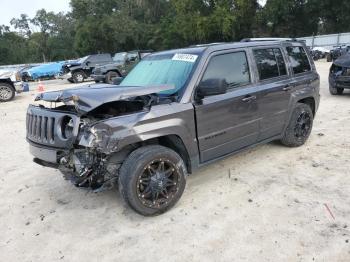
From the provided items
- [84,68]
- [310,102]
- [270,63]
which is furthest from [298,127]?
[84,68]

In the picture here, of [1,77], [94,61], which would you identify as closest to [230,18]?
[94,61]

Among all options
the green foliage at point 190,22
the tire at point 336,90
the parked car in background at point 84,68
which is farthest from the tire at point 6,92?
the green foliage at point 190,22

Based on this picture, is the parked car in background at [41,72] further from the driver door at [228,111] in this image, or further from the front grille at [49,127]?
the driver door at [228,111]

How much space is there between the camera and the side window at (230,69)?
4.62 metres

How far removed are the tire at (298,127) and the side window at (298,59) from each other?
1.92 feet

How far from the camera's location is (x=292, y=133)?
5.96 m

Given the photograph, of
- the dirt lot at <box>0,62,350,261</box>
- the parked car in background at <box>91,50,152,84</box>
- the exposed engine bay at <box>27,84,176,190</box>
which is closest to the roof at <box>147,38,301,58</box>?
the exposed engine bay at <box>27,84,176,190</box>

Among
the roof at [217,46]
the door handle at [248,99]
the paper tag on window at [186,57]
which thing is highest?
the roof at [217,46]

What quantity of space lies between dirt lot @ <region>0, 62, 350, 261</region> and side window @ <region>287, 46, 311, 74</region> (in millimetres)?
1348

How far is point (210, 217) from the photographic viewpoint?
406cm

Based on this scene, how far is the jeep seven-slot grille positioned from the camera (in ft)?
13.5

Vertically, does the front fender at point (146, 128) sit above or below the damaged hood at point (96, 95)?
below

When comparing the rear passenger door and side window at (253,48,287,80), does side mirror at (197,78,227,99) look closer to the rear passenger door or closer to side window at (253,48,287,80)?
the rear passenger door

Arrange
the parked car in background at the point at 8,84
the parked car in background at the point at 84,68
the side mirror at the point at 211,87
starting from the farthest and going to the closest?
the parked car in background at the point at 84,68
the parked car in background at the point at 8,84
the side mirror at the point at 211,87
